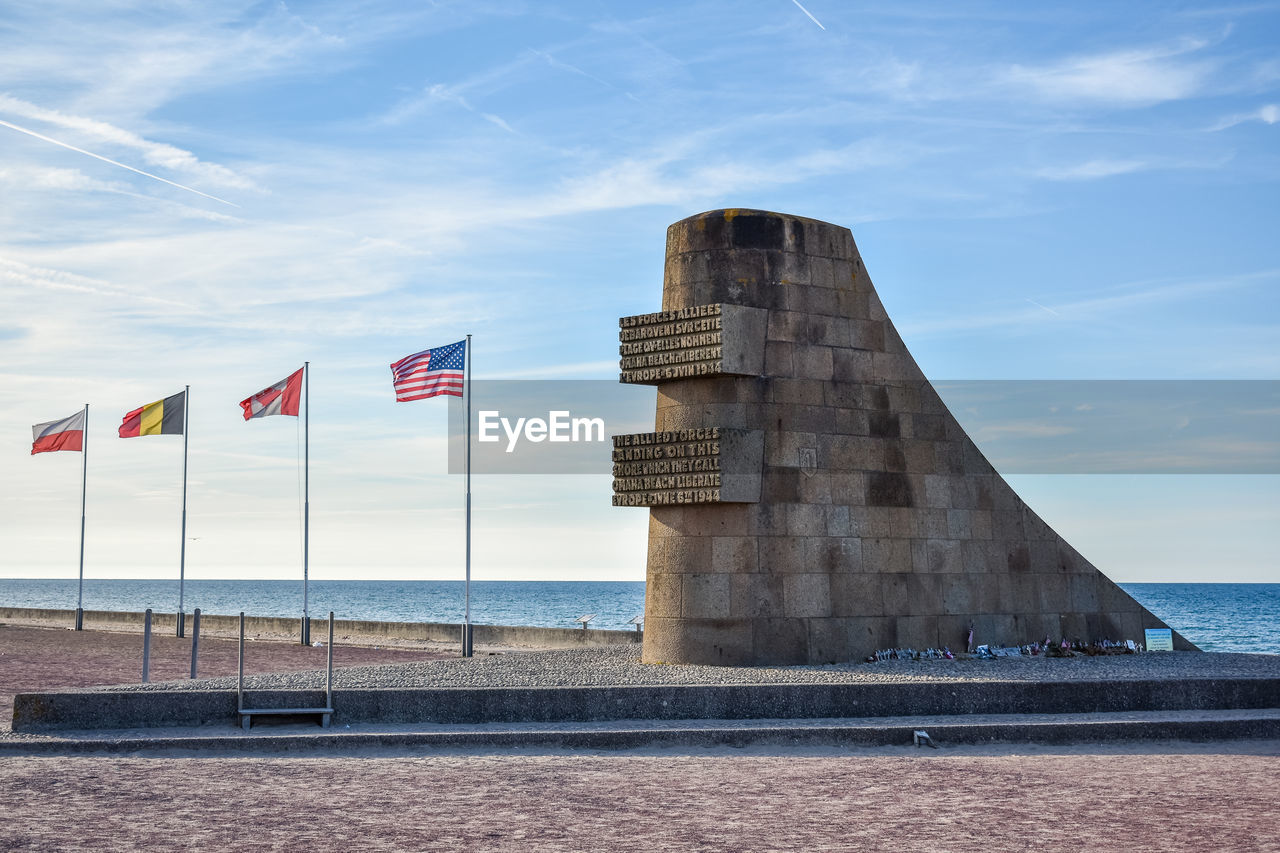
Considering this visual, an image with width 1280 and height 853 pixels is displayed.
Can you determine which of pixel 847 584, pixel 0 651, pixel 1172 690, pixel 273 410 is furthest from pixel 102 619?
pixel 1172 690

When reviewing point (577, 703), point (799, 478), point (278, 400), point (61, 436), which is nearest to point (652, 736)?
point (577, 703)

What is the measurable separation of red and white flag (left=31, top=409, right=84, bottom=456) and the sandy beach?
24.5m

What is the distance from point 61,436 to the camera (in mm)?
34188

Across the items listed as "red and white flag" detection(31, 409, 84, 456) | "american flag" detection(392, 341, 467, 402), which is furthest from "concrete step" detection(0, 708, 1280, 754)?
"red and white flag" detection(31, 409, 84, 456)

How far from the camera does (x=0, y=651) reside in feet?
92.6

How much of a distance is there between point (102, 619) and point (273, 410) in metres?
17.5

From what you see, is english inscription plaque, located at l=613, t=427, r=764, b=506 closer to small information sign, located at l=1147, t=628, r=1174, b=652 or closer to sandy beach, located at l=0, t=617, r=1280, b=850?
sandy beach, located at l=0, t=617, r=1280, b=850

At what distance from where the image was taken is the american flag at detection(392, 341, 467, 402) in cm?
2270

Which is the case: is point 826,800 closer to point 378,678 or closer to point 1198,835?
point 1198,835

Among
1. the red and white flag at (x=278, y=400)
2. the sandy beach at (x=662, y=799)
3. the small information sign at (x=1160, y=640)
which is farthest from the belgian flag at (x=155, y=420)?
the small information sign at (x=1160, y=640)

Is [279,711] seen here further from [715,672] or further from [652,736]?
[715,672]

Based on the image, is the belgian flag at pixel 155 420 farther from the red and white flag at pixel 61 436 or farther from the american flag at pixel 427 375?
the american flag at pixel 427 375

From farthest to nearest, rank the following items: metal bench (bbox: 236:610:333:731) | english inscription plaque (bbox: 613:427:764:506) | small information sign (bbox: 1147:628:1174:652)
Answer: small information sign (bbox: 1147:628:1174:652) < english inscription plaque (bbox: 613:427:764:506) < metal bench (bbox: 236:610:333:731)

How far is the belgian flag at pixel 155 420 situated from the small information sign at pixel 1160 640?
22.0m
